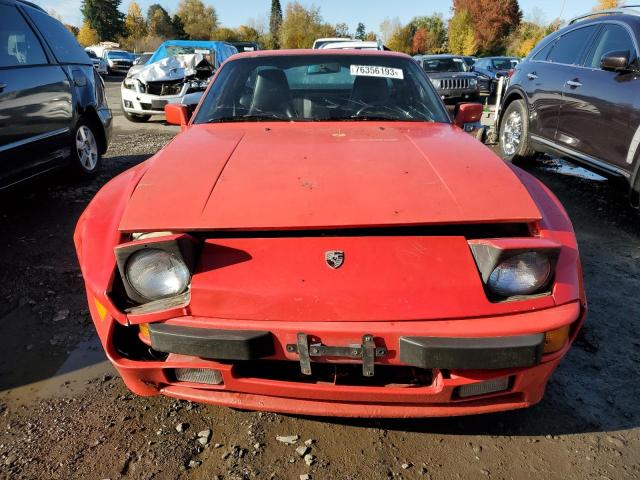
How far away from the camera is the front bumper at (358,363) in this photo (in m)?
1.57

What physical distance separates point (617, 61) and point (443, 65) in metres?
11.8

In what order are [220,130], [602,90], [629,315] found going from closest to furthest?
[220,130] → [629,315] → [602,90]

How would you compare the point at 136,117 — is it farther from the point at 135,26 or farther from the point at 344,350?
the point at 135,26

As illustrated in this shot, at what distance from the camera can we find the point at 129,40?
6738 centimetres

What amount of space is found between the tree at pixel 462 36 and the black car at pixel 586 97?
168 ft

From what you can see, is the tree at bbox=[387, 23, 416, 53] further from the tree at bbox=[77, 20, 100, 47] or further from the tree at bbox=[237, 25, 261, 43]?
the tree at bbox=[77, 20, 100, 47]

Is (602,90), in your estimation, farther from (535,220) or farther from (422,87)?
(535,220)

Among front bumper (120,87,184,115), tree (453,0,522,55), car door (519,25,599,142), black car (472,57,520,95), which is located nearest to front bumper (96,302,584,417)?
car door (519,25,599,142)

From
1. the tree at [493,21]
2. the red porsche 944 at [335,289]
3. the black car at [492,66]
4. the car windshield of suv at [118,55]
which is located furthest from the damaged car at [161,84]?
the tree at [493,21]

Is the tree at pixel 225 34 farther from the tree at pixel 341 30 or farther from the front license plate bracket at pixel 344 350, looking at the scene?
the front license plate bracket at pixel 344 350

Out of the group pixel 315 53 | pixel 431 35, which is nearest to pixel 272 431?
pixel 315 53

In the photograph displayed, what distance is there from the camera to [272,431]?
2.00 m

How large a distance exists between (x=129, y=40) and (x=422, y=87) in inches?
2947

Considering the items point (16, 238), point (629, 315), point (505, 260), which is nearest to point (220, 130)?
point (505, 260)
